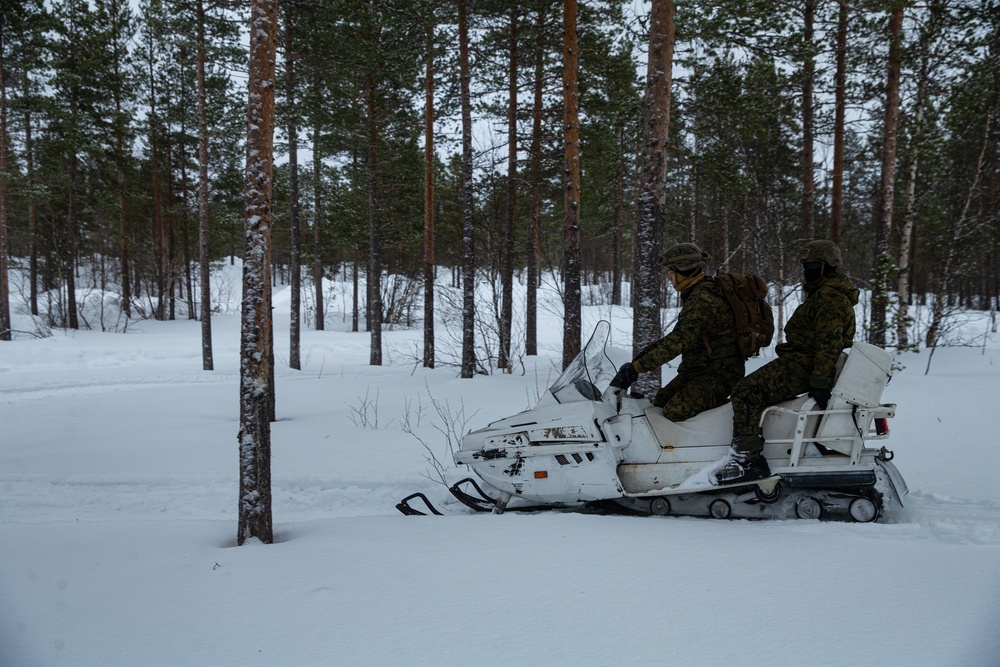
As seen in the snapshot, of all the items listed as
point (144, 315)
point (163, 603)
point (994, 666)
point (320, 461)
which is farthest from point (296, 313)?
point (144, 315)

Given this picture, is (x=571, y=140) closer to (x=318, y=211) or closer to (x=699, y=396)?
(x=699, y=396)

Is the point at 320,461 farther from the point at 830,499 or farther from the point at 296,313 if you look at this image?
the point at 296,313

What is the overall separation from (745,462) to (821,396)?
0.67 m

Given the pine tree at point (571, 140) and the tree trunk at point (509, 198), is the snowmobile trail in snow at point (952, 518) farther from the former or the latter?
the tree trunk at point (509, 198)

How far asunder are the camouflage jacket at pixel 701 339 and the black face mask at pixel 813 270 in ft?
2.01

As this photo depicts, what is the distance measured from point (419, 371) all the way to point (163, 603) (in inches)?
471

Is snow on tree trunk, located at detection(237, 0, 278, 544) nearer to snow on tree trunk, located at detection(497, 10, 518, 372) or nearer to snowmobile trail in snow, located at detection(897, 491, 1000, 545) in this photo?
snowmobile trail in snow, located at detection(897, 491, 1000, 545)

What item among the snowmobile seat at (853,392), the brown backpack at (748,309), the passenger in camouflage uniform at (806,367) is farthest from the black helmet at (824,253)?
the snowmobile seat at (853,392)

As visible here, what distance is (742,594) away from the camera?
8.36 feet

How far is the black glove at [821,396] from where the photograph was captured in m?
3.61

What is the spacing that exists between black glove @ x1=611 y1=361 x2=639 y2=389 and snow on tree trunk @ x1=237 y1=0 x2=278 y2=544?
2.48 meters

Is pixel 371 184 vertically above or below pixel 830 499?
above

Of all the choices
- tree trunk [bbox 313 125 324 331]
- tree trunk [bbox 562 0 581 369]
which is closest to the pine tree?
tree trunk [bbox 562 0 581 369]

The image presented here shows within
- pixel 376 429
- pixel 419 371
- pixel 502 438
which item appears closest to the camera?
pixel 502 438
